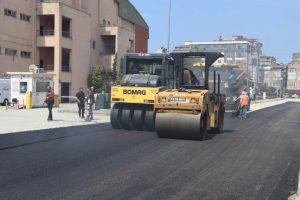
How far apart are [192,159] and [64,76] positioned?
41160 millimetres

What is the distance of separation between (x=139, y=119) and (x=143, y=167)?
812 centimetres

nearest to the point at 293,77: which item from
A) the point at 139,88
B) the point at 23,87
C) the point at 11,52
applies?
the point at 11,52

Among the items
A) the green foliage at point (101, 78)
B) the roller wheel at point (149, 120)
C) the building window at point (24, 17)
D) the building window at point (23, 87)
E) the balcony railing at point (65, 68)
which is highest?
the building window at point (24, 17)

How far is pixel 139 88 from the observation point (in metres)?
17.4

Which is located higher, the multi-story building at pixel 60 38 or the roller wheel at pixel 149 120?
the multi-story building at pixel 60 38

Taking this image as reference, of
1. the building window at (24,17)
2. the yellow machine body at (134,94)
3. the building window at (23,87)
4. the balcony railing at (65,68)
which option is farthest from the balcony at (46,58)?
the yellow machine body at (134,94)

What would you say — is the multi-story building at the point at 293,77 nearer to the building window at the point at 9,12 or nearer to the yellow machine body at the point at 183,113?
the building window at the point at 9,12

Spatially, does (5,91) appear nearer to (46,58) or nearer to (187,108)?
(46,58)

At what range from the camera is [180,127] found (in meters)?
14.8

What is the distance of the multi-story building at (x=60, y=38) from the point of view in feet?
151

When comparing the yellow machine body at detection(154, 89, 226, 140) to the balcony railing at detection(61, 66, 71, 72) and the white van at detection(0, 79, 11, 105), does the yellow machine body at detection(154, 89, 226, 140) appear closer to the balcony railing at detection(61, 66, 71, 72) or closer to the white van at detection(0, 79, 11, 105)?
the white van at detection(0, 79, 11, 105)

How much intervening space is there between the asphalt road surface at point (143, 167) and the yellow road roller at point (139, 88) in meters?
2.15

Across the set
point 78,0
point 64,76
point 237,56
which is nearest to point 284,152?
point 64,76

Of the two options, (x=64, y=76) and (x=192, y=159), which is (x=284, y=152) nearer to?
(x=192, y=159)
